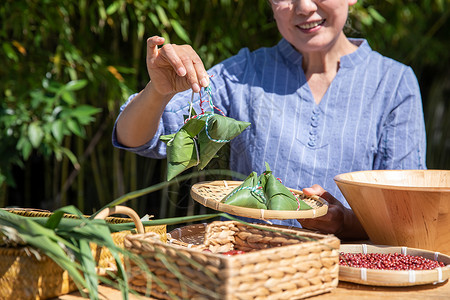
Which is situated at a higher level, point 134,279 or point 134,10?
point 134,10

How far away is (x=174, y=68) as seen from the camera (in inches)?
52.8

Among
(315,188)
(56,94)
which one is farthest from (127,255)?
(56,94)

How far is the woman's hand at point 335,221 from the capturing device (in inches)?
53.9

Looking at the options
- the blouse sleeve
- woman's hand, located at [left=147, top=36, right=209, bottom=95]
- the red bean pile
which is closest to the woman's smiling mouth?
the blouse sleeve

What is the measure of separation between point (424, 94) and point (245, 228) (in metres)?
3.77

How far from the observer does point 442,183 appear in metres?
1.43

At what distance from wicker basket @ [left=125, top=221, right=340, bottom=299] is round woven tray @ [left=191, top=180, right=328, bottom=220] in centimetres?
5

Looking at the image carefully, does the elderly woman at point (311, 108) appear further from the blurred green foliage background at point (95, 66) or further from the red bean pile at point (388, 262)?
the red bean pile at point (388, 262)

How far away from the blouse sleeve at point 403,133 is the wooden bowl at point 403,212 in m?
0.49

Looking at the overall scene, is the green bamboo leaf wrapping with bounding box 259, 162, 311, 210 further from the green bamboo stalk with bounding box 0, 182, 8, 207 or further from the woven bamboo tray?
the green bamboo stalk with bounding box 0, 182, 8, 207

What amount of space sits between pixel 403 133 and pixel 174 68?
32.8 inches

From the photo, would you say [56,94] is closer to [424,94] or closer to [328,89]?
[328,89]

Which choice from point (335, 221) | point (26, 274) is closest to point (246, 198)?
point (335, 221)

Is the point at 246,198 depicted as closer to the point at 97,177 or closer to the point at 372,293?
the point at 372,293
